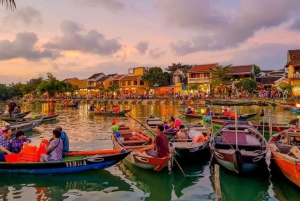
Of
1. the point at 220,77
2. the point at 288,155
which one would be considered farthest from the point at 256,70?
the point at 288,155

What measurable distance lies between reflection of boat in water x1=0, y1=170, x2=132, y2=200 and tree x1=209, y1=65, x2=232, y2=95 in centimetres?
3791

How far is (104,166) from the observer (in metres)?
8.93

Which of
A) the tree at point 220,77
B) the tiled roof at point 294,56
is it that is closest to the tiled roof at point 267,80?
the tiled roof at point 294,56

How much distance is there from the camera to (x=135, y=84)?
62531 millimetres

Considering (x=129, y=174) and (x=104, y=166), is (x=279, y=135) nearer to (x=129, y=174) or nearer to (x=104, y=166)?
(x=129, y=174)

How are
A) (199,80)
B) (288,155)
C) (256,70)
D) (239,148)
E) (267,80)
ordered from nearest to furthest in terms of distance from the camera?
(288,155) < (239,148) < (267,80) < (199,80) < (256,70)

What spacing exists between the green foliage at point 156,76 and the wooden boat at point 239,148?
156 ft

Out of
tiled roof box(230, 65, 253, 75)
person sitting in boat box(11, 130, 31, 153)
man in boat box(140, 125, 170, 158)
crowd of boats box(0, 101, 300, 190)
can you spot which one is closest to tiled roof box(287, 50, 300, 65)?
tiled roof box(230, 65, 253, 75)

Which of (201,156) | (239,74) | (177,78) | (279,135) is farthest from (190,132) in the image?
(177,78)

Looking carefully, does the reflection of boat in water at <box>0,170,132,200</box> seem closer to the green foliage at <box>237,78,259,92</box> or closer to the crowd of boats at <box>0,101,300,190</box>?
the crowd of boats at <box>0,101,300,190</box>

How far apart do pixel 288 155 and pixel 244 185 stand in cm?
147

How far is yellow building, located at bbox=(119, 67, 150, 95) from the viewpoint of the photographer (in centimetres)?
6226

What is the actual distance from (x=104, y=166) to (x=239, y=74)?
4269 centimetres

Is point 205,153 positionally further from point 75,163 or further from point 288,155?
point 75,163
